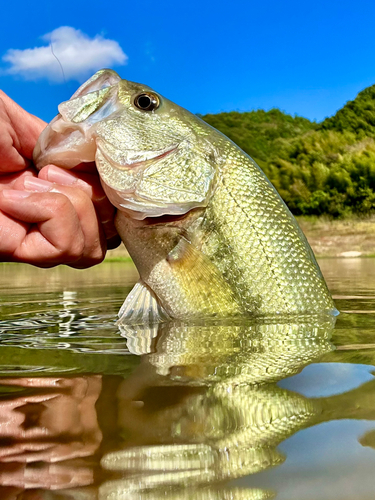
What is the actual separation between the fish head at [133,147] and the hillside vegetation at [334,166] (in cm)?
1973

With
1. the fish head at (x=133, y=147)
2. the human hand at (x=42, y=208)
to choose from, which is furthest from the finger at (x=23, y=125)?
the fish head at (x=133, y=147)

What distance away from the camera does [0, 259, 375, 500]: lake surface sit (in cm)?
68

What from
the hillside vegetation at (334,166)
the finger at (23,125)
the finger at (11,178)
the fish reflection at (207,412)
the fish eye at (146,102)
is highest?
the hillside vegetation at (334,166)

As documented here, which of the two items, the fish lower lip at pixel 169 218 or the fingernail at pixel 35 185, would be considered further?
the fish lower lip at pixel 169 218

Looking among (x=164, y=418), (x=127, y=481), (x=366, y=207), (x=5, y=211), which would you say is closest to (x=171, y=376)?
(x=164, y=418)

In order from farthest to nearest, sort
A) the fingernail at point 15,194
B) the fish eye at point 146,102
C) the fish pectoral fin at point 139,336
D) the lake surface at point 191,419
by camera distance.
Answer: the fish eye at point 146,102
the fingernail at point 15,194
the fish pectoral fin at point 139,336
the lake surface at point 191,419

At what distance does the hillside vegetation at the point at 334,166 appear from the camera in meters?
21.5

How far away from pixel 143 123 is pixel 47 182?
1.75 feet

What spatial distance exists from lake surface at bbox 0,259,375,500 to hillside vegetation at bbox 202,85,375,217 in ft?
67.6

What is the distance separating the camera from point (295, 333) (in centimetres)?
197

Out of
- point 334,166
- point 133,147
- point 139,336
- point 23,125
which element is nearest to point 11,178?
point 23,125

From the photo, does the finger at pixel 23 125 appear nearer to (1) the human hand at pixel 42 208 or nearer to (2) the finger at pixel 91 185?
(1) the human hand at pixel 42 208

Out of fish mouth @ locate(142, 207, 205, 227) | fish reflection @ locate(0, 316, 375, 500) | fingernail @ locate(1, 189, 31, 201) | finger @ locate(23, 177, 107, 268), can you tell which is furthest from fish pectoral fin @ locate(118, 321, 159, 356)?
fingernail @ locate(1, 189, 31, 201)

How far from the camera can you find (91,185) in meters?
2.43
